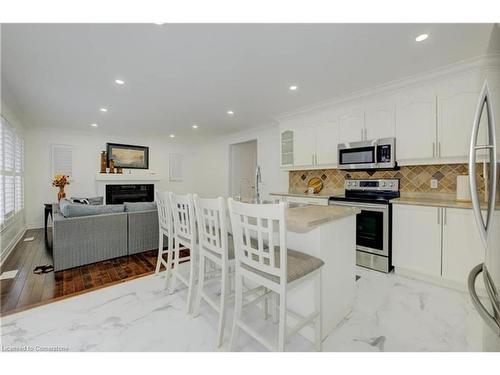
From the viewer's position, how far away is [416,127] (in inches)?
108

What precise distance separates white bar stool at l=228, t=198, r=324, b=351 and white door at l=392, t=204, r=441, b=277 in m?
1.64

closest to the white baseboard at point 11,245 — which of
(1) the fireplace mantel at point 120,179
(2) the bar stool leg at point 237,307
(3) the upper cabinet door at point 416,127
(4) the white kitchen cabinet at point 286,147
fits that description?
(1) the fireplace mantel at point 120,179

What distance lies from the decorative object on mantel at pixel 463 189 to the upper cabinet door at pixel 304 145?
1.89 m

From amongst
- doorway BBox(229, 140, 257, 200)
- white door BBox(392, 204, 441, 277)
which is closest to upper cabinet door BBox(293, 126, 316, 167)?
white door BBox(392, 204, 441, 277)

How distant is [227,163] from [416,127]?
15.0 feet

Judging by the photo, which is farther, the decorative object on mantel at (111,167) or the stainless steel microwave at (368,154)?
the decorative object on mantel at (111,167)

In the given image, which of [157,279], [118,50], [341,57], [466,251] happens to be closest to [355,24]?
[341,57]

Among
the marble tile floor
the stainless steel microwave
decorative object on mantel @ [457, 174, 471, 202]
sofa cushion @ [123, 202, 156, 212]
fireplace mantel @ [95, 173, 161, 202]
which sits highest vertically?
the stainless steel microwave

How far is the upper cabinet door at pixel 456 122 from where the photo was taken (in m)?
2.41

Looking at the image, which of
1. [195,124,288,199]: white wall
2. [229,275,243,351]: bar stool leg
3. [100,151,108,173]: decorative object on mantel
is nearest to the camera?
[229,275,243,351]: bar stool leg

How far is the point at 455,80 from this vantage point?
8.16 ft

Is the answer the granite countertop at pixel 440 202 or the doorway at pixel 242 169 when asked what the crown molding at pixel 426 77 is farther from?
the doorway at pixel 242 169

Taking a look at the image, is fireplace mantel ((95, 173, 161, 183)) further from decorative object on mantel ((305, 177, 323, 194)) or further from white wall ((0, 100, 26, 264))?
decorative object on mantel ((305, 177, 323, 194))

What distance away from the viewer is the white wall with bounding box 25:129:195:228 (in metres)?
5.18
